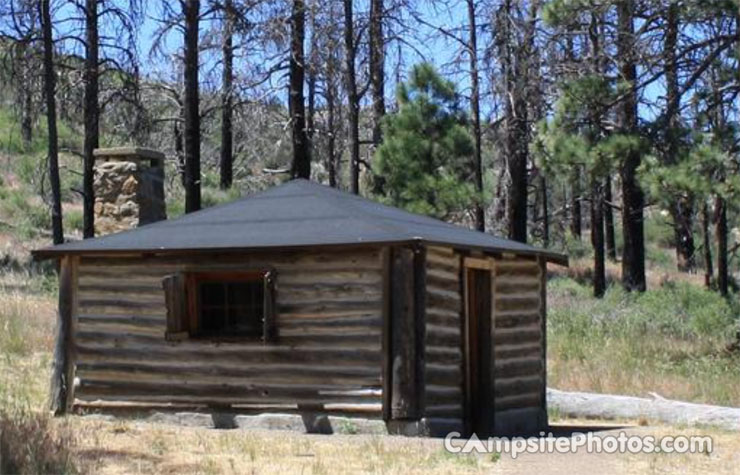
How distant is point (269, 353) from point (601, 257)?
18119mm

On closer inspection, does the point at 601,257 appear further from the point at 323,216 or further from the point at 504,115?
the point at 323,216

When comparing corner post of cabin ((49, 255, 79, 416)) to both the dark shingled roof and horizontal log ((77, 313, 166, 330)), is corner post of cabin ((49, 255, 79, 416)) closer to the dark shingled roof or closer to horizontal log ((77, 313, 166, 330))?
horizontal log ((77, 313, 166, 330))

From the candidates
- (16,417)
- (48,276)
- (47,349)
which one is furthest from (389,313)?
(48,276)

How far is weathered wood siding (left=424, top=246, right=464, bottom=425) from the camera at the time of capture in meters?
14.2

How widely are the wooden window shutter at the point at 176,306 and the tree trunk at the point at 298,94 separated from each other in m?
13.2

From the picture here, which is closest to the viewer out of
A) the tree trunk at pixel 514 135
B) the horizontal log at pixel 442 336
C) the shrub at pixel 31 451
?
the shrub at pixel 31 451

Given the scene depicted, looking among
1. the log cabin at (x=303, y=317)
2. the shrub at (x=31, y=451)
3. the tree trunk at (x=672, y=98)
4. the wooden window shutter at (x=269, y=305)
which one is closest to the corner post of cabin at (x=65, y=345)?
the log cabin at (x=303, y=317)

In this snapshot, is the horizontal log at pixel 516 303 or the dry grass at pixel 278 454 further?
the horizontal log at pixel 516 303

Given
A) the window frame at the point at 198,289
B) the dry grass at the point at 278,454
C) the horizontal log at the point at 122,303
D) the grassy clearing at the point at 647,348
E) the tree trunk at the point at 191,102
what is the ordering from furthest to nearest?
the tree trunk at the point at 191,102, the grassy clearing at the point at 647,348, the horizontal log at the point at 122,303, the window frame at the point at 198,289, the dry grass at the point at 278,454

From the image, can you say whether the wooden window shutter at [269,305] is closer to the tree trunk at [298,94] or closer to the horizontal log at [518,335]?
the horizontal log at [518,335]

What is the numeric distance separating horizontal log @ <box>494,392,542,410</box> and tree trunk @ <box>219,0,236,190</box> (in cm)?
1162

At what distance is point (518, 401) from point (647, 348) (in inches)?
244

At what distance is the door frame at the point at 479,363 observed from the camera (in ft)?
50.1

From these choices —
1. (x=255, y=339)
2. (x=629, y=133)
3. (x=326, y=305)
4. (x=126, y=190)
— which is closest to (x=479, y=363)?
(x=326, y=305)
